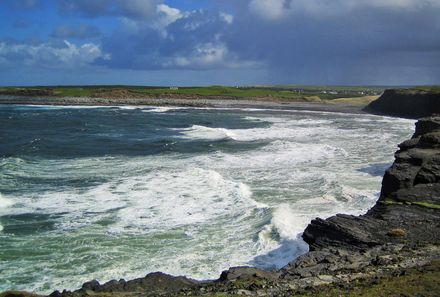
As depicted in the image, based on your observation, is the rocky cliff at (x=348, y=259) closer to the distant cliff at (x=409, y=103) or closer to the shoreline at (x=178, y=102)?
the distant cliff at (x=409, y=103)

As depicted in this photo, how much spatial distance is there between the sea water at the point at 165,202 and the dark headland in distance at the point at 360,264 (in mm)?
1963

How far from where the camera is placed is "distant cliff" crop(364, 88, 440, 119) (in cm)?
7375

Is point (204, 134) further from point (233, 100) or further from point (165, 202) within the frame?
point (233, 100)

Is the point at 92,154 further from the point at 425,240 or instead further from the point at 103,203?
the point at 425,240

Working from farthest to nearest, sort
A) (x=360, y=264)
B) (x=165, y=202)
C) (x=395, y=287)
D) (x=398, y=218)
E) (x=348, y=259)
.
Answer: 1. (x=165, y=202)
2. (x=398, y=218)
3. (x=348, y=259)
4. (x=360, y=264)
5. (x=395, y=287)

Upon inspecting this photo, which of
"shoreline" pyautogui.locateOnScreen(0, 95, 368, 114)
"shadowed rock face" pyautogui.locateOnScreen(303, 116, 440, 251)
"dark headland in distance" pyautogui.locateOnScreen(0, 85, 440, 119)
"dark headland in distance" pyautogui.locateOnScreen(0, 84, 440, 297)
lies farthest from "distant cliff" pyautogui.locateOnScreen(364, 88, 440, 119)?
"dark headland in distance" pyautogui.locateOnScreen(0, 84, 440, 297)

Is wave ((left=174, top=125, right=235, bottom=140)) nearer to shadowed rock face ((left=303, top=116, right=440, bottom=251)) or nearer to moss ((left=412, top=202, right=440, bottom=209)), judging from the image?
shadowed rock face ((left=303, top=116, right=440, bottom=251))

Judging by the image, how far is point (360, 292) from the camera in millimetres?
9625

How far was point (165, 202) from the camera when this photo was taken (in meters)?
22.0

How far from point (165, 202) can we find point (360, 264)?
37.9 ft

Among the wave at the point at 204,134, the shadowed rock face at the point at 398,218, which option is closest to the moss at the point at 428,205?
the shadowed rock face at the point at 398,218

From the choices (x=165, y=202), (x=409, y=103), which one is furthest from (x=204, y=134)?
(x=409, y=103)

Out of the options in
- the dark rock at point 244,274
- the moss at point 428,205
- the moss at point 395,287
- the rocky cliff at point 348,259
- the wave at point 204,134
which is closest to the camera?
the moss at point 395,287

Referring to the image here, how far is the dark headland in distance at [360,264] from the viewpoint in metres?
10.2
